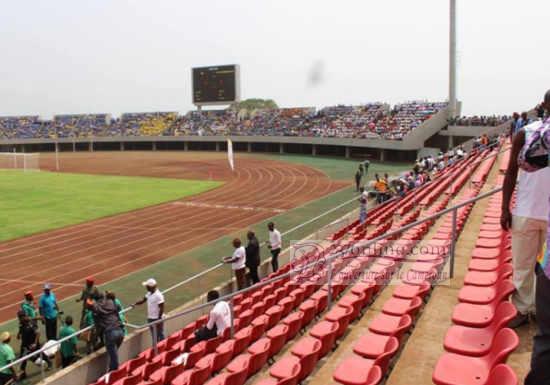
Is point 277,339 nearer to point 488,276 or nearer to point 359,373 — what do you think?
point 359,373

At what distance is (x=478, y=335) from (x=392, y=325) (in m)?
1.11

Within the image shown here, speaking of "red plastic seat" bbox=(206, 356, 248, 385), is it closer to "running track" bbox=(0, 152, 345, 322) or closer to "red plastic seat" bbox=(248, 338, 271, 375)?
"red plastic seat" bbox=(248, 338, 271, 375)

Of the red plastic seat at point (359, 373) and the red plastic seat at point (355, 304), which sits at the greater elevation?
the red plastic seat at point (359, 373)

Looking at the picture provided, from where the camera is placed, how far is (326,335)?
566cm

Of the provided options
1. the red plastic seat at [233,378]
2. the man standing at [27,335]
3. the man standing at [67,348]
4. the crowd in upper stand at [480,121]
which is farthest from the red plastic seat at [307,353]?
the crowd in upper stand at [480,121]

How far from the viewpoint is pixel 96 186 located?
37250 mm

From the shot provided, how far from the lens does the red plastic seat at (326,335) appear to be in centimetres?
564

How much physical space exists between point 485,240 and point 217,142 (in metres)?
65.9

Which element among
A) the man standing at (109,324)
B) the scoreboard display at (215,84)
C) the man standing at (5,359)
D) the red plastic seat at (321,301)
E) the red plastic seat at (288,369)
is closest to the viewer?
the red plastic seat at (288,369)

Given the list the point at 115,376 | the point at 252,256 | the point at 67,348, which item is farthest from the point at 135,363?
the point at 252,256

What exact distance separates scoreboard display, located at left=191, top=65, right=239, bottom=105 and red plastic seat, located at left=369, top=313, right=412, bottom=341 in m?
63.9

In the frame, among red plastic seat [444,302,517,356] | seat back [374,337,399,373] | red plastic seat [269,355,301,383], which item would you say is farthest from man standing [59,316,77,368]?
red plastic seat [444,302,517,356]

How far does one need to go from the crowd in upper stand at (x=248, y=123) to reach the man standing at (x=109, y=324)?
1769 inches

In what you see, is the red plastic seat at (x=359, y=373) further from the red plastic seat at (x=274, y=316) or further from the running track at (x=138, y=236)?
the running track at (x=138, y=236)
